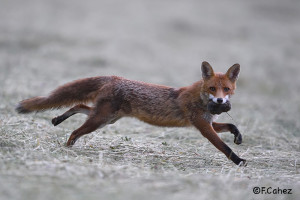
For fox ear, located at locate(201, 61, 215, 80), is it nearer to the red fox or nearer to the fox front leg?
the red fox

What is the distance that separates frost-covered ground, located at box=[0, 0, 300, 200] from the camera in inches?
198

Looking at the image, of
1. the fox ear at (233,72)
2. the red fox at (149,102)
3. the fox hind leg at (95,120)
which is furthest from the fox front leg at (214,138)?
the fox hind leg at (95,120)

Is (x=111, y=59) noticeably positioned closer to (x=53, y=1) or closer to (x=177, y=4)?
(x=53, y=1)

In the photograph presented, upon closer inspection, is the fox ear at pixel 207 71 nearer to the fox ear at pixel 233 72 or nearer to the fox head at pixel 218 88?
the fox head at pixel 218 88

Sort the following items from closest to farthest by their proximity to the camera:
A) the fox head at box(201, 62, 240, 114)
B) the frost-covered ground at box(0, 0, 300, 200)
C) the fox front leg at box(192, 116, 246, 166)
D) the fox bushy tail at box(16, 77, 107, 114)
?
the frost-covered ground at box(0, 0, 300, 200), the fox front leg at box(192, 116, 246, 166), the fox head at box(201, 62, 240, 114), the fox bushy tail at box(16, 77, 107, 114)

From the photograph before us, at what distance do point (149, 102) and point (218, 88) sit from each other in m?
1.21

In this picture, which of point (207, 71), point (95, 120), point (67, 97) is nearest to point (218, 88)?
point (207, 71)

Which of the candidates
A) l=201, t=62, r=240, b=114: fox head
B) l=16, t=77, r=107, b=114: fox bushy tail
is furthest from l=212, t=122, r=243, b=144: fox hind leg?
l=16, t=77, r=107, b=114: fox bushy tail

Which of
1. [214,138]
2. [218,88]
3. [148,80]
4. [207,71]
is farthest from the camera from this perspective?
[148,80]

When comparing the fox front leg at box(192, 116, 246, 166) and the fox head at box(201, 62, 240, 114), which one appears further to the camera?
the fox head at box(201, 62, 240, 114)

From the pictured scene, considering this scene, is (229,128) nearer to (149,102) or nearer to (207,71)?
(207,71)

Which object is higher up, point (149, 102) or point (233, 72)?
point (233, 72)

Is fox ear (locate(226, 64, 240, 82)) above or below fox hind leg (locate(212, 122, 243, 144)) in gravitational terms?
above

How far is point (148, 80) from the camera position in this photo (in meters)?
14.2
